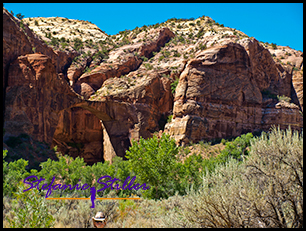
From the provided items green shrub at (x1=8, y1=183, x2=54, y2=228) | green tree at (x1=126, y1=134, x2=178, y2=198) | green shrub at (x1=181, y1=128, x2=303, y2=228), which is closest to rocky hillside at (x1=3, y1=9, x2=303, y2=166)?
green tree at (x1=126, y1=134, x2=178, y2=198)

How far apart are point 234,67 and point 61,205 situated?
3244cm

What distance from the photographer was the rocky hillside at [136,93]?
33.7 meters

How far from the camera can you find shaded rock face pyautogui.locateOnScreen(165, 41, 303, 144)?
3966 cm

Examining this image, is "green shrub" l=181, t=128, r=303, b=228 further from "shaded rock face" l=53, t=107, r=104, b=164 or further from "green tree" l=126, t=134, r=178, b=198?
"shaded rock face" l=53, t=107, r=104, b=164

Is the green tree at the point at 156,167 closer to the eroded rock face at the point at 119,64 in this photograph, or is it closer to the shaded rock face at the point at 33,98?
the shaded rock face at the point at 33,98

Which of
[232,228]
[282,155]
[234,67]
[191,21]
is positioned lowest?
[232,228]

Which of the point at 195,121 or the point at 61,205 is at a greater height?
the point at 195,121

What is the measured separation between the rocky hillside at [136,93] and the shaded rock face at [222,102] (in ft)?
0.46

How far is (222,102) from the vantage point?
4084 centimetres

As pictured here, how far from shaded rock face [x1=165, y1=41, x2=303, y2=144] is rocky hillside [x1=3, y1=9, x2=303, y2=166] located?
0.46 feet

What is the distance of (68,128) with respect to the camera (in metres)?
44.7

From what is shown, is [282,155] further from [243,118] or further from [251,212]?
[243,118]

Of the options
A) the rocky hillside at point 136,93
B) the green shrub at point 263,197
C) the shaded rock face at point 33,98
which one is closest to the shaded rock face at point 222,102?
the rocky hillside at point 136,93

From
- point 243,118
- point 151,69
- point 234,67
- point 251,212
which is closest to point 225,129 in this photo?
point 243,118
